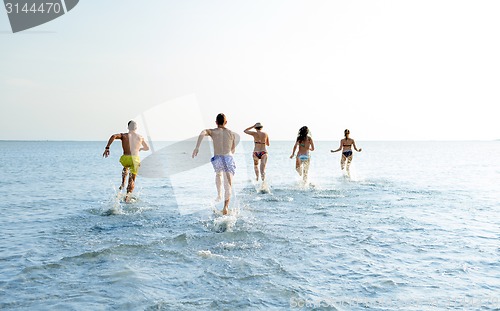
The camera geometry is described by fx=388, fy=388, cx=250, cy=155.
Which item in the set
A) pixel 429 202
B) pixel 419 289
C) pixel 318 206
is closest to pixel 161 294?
pixel 419 289

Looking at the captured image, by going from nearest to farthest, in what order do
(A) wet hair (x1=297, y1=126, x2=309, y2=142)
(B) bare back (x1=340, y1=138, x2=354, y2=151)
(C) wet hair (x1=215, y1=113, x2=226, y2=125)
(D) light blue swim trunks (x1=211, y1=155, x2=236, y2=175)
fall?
(C) wet hair (x1=215, y1=113, x2=226, y2=125), (D) light blue swim trunks (x1=211, y1=155, x2=236, y2=175), (A) wet hair (x1=297, y1=126, x2=309, y2=142), (B) bare back (x1=340, y1=138, x2=354, y2=151)

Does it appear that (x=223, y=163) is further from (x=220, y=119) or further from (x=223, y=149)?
(x=220, y=119)

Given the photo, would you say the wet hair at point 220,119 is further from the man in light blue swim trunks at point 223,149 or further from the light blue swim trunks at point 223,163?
the light blue swim trunks at point 223,163

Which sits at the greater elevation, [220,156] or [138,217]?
[220,156]

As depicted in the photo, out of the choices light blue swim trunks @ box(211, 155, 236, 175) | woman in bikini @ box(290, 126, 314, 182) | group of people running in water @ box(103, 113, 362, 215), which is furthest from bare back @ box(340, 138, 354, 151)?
light blue swim trunks @ box(211, 155, 236, 175)

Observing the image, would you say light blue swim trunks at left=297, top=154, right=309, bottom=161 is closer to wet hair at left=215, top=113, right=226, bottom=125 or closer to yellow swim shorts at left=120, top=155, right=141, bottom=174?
yellow swim shorts at left=120, top=155, right=141, bottom=174

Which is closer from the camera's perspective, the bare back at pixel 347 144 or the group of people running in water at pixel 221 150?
the group of people running in water at pixel 221 150

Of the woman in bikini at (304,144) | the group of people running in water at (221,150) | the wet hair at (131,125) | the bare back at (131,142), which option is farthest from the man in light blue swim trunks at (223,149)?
the woman in bikini at (304,144)

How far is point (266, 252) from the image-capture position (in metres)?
6.45

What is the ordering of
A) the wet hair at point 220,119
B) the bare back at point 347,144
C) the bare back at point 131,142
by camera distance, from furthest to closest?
the bare back at point 347,144, the bare back at point 131,142, the wet hair at point 220,119

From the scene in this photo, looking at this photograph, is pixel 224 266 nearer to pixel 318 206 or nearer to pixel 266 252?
pixel 266 252

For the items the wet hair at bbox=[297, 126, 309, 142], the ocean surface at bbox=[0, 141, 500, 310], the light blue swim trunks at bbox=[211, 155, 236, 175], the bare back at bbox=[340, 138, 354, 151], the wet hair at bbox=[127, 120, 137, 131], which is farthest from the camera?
the bare back at bbox=[340, 138, 354, 151]

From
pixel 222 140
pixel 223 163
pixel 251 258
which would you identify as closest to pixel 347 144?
pixel 223 163

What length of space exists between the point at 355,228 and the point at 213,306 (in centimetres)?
498
